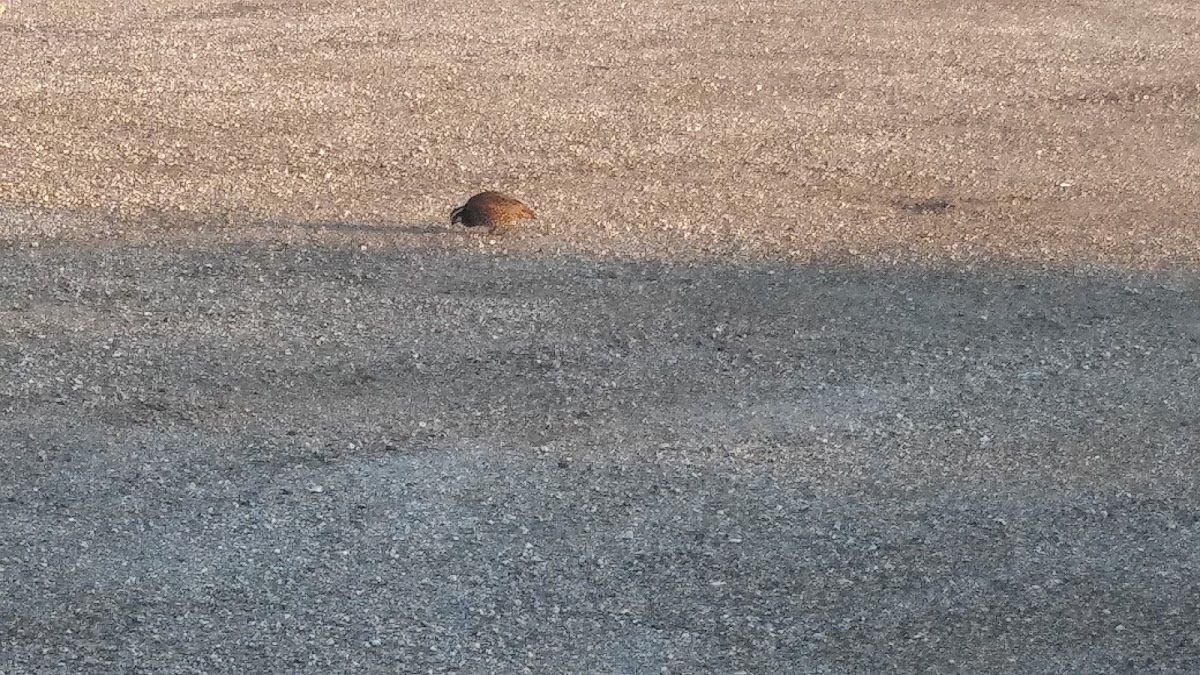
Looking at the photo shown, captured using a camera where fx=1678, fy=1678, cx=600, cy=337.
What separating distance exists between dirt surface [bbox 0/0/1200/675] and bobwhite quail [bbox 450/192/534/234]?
81 mm

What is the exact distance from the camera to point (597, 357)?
18.6 ft

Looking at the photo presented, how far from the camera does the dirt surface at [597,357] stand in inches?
167

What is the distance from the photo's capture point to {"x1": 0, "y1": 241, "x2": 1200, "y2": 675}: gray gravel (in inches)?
163

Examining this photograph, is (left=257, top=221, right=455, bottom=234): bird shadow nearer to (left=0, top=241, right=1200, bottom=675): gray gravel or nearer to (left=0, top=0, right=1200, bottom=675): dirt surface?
(left=0, top=0, right=1200, bottom=675): dirt surface

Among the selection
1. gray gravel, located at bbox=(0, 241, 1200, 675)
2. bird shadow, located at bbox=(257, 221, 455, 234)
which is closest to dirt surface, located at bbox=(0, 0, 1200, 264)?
bird shadow, located at bbox=(257, 221, 455, 234)

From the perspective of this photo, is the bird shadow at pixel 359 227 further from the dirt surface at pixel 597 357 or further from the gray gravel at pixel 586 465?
the gray gravel at pixel 586 465

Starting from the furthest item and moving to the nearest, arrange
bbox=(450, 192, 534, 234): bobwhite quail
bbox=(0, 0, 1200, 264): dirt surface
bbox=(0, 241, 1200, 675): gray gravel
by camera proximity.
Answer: bbox=(0, 0, 1200, 264): dirt surface → bbox=(450, 192, 534, 234): bobwhite quail → bbox=(0, 241, 1200, 675): gray gravel

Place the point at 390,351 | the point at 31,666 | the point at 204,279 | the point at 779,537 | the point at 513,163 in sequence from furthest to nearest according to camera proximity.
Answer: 1. the point at 513,163
2. the point at 204,279
3. the point at 390,351
4. the point at 779,537
5. the point at 31,666

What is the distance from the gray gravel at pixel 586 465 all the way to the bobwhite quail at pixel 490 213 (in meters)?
0.23

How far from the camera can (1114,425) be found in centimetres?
530

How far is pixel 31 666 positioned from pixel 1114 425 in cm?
329

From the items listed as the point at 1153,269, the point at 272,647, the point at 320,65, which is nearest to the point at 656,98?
the point at 320,65

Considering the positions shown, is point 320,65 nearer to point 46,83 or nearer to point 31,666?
point 46,83

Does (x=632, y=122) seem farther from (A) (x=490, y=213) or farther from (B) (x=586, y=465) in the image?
(B) (x=586, y=465)
